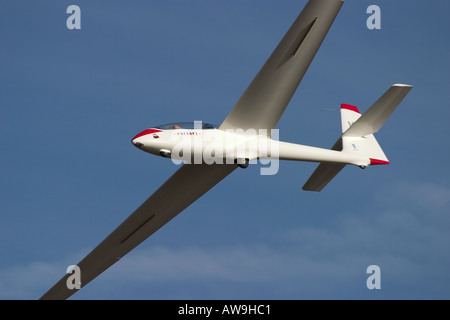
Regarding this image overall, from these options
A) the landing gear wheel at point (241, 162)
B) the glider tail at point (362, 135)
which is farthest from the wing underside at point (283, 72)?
the glider tail at point (362, 135)

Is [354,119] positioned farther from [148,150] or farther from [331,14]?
[148,150]

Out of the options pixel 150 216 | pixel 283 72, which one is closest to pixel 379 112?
pixel 283 72

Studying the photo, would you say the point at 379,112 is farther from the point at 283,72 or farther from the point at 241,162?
the point at 241,162

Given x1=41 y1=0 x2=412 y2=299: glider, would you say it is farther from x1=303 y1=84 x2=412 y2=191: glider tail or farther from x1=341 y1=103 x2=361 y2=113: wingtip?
x1=341 y1=103 x2=361 y2=113: wingtip

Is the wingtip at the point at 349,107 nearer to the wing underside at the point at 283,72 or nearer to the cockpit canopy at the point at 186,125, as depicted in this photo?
the wing underside at the point at 283,72

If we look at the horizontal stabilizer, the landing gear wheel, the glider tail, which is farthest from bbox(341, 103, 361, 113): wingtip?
the landing gear wheel

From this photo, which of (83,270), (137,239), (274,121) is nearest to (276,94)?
(274,121)
